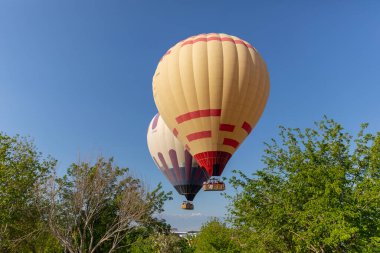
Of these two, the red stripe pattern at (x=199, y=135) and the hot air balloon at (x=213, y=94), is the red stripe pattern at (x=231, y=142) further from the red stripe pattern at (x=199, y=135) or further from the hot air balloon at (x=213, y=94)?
the red stripe pattern at (x=199, y=135)

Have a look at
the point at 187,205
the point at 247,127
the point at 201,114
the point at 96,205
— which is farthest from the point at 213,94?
the point at 187,205

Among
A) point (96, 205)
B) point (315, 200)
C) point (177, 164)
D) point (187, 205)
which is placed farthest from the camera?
point (187, 205)

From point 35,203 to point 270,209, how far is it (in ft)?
58.3

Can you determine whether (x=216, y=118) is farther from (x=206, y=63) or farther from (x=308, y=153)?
(x=308, y=153)

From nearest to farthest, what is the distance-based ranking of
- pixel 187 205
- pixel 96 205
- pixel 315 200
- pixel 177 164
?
1. pixel 315 200
2. pixel 96 205
3. pixel 177 164
4. pixel 187 205

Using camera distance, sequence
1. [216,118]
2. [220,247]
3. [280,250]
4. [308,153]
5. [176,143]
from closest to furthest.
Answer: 1. [308,153]
2. [280,250]
3. [216,118]
4. [220,247]
5. [176,143]

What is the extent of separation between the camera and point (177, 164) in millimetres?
42031

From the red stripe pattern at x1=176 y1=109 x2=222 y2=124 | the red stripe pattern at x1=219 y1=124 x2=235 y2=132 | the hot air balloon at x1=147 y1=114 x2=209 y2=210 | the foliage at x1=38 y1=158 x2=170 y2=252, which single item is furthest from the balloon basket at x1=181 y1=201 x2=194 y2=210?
the red stripe pattern at x1=219 y1=124 x2=235 y2=132

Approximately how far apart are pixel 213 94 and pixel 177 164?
53.4 ft

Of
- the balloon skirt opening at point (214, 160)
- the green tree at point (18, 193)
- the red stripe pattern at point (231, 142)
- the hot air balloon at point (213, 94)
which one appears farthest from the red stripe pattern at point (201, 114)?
the green tree at point (18, 193)

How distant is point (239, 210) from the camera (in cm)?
2202

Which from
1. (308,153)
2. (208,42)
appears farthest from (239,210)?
(208,42)

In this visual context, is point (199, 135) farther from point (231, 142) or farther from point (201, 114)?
point (231, 142)

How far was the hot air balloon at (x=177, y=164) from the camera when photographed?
41625 mm
